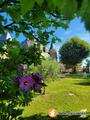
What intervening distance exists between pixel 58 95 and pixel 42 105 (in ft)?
14.2

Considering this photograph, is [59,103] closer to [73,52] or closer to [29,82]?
[29,82]

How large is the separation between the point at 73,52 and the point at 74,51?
2.18ft

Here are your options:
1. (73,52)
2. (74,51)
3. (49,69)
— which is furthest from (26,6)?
(74,51)

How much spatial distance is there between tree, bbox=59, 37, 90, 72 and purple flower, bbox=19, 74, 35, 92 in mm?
99839

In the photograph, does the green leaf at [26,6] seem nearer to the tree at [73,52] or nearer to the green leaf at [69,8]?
the green leaf at [69,8]

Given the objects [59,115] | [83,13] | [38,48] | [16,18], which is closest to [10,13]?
[16,18]

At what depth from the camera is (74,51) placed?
356 feet

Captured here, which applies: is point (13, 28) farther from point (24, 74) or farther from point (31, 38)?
point (24, 74)

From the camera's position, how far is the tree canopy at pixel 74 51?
107125 millimetres

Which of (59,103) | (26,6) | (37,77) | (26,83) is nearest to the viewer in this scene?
(26,6)

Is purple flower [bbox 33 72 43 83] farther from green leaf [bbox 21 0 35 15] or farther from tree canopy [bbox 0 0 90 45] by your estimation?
green leaf [bbox 21 0 35 15]

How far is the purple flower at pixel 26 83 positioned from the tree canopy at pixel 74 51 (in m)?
99.8

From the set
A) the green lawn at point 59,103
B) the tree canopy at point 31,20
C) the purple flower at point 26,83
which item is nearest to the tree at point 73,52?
the green lawn at point 59,103

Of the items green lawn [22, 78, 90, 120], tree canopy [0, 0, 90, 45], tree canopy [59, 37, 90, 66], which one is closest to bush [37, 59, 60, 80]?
green lawn [22, 78, 90, 120]
